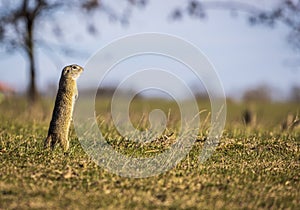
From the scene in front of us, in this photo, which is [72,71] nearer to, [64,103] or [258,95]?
[64,103]

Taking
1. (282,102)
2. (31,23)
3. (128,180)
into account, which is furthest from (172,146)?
(282,102)

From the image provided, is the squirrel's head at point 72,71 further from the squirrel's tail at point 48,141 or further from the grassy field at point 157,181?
the grassy field at point 157,181

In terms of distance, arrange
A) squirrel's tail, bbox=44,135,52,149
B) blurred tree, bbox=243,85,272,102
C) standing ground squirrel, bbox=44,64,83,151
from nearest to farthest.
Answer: standing ground squirrel, bbox=44,64,83,151
squirrel's tail, bbox=44,135,52,149
blurred tree, bbox=243,85,272,102

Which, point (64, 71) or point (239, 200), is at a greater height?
point (64, 71)

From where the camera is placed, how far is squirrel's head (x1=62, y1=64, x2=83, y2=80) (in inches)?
260

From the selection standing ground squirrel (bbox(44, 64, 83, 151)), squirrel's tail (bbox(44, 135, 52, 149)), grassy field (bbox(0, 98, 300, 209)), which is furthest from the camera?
squirrel's tail (bbox(44, 135, 52, 149))

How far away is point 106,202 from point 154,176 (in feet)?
3.11

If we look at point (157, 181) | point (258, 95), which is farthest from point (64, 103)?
point (258, 95)

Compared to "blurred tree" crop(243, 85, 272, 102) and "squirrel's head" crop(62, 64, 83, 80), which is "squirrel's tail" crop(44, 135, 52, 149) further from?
"blurred tree" crop(243, 85, 272, 102)

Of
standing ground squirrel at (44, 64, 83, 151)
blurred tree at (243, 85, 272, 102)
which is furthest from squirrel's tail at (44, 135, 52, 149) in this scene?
blurred tree at (243, 85, 272, 102)

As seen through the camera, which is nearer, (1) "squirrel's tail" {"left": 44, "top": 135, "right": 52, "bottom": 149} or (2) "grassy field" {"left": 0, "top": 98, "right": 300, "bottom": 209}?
(2) "grassy field" {"left": 0, "top": 98, "right": 300, "bottom": 209}

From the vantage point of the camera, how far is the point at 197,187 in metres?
5.27

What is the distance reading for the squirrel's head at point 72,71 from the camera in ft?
21.7

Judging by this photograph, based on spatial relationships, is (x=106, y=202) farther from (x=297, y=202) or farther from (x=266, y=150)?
(x=266, y=150)
